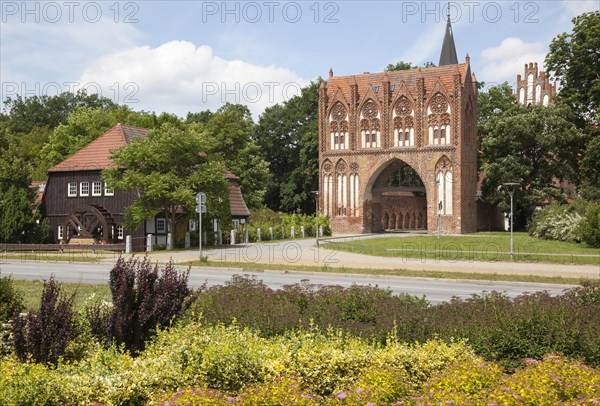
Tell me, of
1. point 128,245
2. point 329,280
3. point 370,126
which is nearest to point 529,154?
point 370,126

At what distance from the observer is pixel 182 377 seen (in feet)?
24.1

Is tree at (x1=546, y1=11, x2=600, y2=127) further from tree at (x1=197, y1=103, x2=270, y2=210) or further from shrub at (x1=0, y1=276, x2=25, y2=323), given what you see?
shrub at (x1=0, y1=276, x2=25, y2=323)

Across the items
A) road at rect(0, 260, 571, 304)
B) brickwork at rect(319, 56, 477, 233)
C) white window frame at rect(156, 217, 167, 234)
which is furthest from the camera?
brickwork at rect(319, 56, 477, 233)

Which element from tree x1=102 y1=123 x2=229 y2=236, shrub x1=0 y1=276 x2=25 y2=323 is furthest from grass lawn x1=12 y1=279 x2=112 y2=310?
tree x1=102 y1=123 x2=229 y2=236

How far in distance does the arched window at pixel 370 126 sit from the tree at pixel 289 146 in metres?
15.9

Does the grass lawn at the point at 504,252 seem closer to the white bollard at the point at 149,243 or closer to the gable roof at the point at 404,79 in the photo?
the white bollard at the point at 149,243

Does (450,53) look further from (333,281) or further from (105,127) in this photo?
(333,281)

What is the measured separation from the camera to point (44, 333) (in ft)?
27.0

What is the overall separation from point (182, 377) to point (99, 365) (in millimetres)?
1017

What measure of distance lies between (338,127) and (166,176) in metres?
29.3

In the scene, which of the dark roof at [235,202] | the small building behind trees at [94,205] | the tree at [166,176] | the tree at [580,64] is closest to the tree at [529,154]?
the tree at [580,64]

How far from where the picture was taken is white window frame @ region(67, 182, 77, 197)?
144ft

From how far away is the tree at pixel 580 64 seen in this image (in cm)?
5084

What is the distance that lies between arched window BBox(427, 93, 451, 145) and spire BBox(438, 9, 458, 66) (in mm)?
15003
